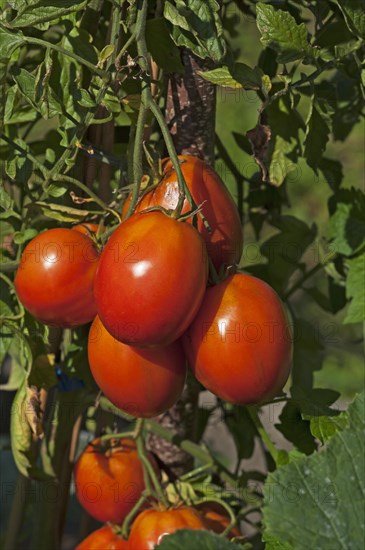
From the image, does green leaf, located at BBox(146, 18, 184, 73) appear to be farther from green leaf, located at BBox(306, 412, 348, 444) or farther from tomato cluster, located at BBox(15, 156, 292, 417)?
green leaf, located at BBox(306, 412, 348, 444)

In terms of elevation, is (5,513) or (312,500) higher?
(312,500)

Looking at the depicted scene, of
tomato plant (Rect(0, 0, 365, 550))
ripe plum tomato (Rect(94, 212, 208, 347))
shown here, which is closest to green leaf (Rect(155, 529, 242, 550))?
tomato plant (Rect(0, 0, 365, 550))

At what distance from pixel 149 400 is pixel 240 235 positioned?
176 millimetres

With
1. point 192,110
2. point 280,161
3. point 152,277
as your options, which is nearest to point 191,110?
point 192,110

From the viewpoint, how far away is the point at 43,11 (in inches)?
33.2

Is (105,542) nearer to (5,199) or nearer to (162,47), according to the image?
(5,199)

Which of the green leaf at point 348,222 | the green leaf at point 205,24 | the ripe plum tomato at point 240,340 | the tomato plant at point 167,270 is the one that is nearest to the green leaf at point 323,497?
the tomato plant at point 167,270

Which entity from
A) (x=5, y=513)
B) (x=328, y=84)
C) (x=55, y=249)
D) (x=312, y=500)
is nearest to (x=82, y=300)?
(x=55, y=249)

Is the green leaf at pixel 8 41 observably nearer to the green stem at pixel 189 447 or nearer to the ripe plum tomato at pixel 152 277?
the ripe plum tomato at pixel 152 277

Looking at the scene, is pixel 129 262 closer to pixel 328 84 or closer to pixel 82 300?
pixel 82 300

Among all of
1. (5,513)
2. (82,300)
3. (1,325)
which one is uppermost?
(82,300)

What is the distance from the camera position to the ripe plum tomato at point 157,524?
0.99 m

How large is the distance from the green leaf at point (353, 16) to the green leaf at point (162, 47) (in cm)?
18

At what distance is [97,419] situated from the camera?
51.4 inches
